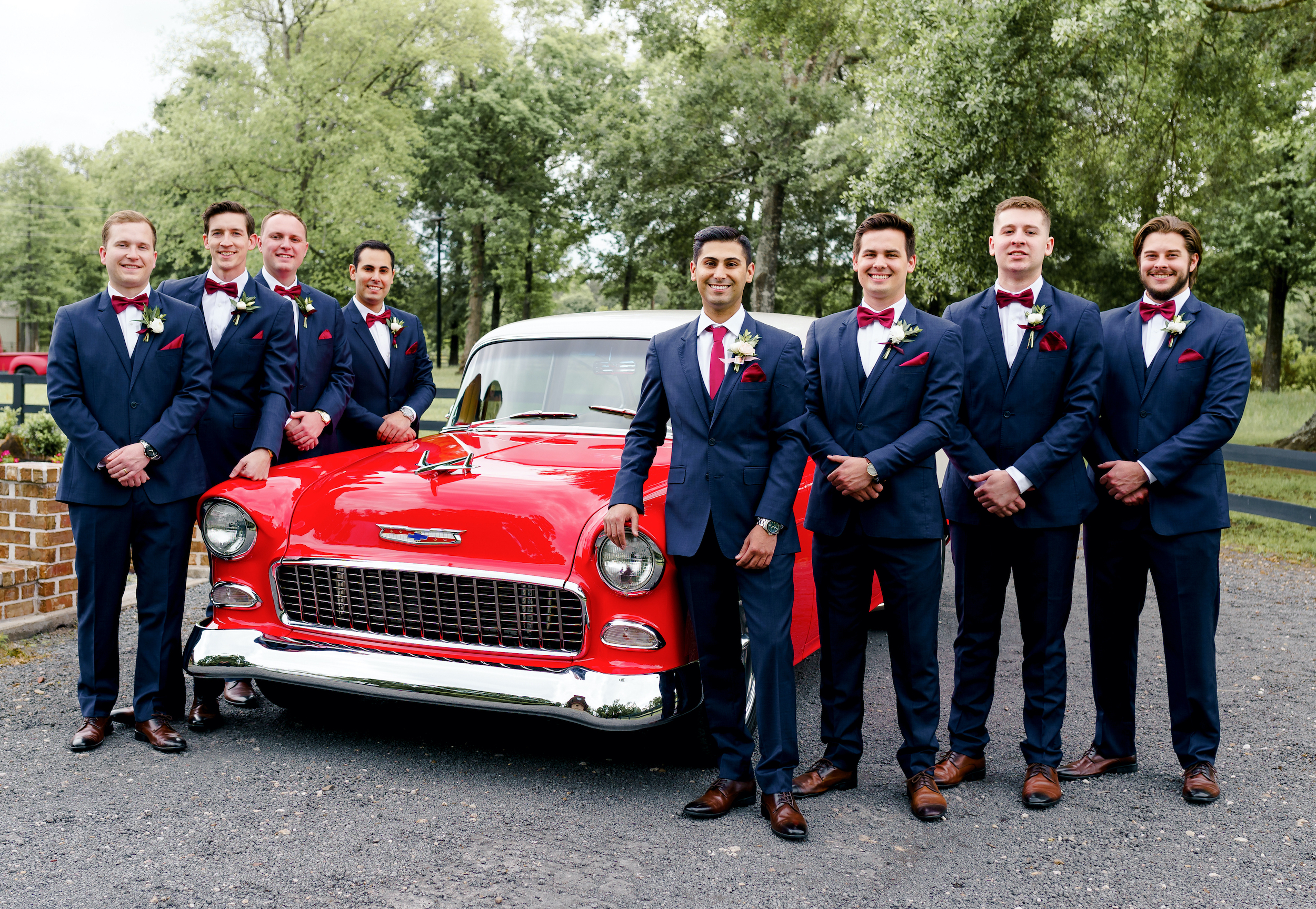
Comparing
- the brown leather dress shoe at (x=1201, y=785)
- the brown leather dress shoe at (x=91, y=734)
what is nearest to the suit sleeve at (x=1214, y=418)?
the brown leather dress shoe at (x=1201, y=785)

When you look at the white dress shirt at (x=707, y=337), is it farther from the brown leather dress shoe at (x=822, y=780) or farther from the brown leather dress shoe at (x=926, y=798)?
the brown leather dress shoe at (x=926, y=798)

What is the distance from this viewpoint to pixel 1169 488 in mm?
4027

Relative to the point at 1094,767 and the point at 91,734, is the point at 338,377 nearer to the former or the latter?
the point at 91,734

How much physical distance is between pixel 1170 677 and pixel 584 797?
229 cm

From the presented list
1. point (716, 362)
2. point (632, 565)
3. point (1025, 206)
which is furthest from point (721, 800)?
point (1025, 206)

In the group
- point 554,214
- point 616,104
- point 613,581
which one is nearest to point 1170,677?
point 613,581

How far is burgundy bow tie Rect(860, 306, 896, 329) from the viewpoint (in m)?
3.90

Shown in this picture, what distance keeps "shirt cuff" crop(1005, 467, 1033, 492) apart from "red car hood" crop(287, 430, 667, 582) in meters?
1.32

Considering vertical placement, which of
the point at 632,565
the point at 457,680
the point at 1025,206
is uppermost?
the point at 1025,206

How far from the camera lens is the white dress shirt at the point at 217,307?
473 cm

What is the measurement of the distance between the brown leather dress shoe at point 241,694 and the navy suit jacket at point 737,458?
2.34 metres

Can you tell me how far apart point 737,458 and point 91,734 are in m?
2.83

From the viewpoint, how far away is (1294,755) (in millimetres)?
4438

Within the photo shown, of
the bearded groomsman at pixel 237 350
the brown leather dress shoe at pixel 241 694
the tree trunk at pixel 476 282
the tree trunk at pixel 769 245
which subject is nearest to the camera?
the bearded groomsman at pixel 237 350
